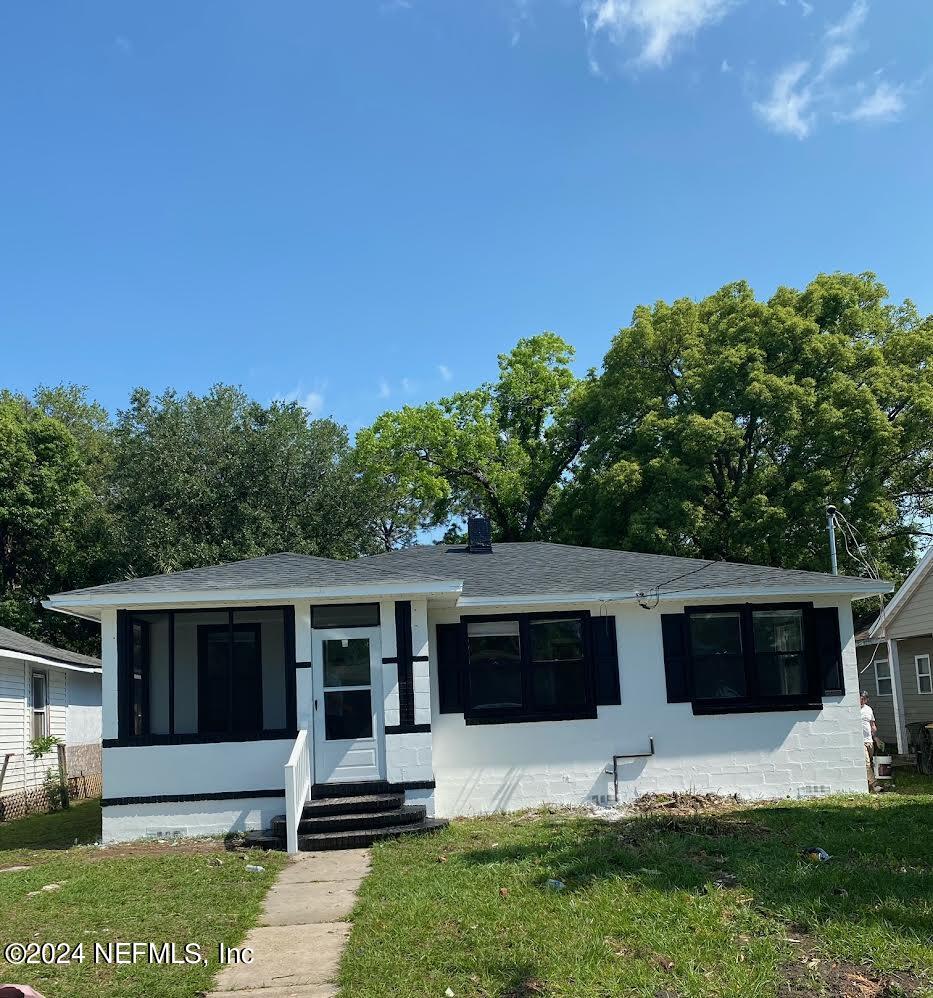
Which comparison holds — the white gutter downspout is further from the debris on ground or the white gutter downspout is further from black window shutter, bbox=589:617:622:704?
black window shutter, bbox=589:617:622:704

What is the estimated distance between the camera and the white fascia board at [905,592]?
17344mm

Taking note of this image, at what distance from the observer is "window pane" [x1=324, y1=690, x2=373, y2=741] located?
39.8 ft

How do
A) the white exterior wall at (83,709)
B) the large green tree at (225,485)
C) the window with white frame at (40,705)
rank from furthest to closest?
1. the large green tree at (225,485)
2. the white exterior wall at (83,709)
3. the window with white frame at (40,705)

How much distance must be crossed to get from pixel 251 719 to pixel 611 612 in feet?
18.7

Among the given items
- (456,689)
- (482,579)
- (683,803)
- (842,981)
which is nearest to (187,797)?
(456,689)

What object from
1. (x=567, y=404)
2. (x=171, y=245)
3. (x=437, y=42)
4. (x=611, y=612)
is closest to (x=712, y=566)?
(x=611, y=612)

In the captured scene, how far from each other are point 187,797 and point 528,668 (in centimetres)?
478

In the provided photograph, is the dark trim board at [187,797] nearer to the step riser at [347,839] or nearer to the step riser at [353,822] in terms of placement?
the step riser at [353,822]

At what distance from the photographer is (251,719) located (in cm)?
1444

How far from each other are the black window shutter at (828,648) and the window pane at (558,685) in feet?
11.4

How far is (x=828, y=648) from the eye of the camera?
44.9ft

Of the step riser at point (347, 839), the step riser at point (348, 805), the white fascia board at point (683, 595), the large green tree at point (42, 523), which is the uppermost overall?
the large green tree at point (42, 523)

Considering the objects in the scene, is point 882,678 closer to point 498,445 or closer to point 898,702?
point 898,702

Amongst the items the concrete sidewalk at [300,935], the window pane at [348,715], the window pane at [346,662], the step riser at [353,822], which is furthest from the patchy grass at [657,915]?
the window pane at [346,662]
